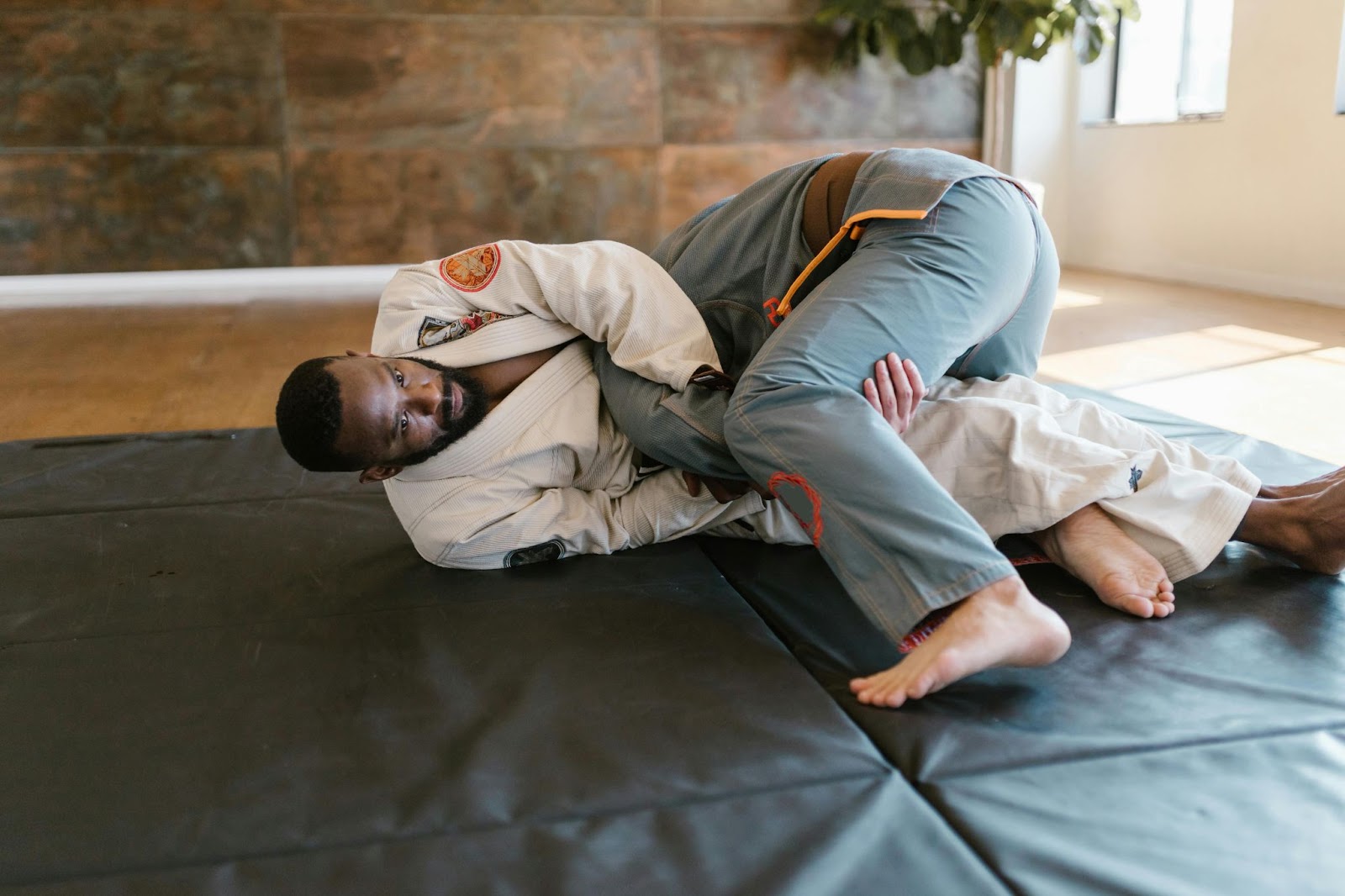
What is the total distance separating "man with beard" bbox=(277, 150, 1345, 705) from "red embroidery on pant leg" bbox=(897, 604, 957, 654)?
0.01 metres

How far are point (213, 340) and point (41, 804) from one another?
3.56 metres

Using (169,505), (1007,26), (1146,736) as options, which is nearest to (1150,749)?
(1146,736)

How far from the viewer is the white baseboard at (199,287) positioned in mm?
5695

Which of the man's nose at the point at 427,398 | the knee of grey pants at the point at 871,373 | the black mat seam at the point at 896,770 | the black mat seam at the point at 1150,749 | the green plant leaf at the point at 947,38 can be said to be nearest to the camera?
the black mat seam at the point at 896,770

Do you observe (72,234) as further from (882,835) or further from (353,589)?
(882,835)

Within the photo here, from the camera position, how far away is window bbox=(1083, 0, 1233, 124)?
5160 millimetres

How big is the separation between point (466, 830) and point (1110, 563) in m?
1.02

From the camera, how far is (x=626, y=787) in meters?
1.21

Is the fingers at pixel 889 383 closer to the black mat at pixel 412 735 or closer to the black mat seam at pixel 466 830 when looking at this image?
the black mat at pixel 412 735

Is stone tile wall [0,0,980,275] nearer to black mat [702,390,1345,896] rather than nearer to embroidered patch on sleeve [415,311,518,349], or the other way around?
embroidered patch on sleeve [415,311,518,349]

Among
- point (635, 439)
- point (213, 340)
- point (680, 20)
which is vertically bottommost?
point (213, 340)

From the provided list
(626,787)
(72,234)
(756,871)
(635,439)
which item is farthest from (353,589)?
(72,234)

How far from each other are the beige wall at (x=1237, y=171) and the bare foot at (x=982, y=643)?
388 centimetres

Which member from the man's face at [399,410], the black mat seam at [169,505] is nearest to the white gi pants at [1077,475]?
the man's face at [399,410]
